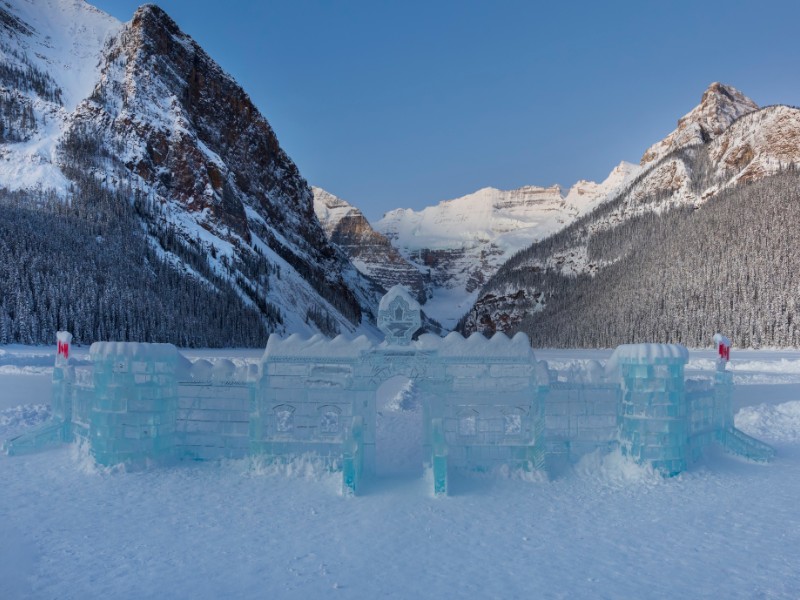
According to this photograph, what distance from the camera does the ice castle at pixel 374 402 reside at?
45.9 ft

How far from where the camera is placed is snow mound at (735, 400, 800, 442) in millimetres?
19359

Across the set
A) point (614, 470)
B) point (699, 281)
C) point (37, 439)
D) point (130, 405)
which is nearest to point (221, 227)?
point (699, 281)

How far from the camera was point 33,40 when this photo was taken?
16688 cm

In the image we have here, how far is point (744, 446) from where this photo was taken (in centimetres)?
1600

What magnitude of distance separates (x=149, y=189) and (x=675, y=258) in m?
107

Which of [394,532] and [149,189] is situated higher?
[149,189]

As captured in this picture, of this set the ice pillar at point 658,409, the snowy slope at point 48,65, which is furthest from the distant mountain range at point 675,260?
the snowy slope at point 48,65

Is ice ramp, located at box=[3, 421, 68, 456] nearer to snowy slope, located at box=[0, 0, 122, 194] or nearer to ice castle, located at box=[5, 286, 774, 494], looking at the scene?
ice castle, located at box=[5, 286, 774, 494]

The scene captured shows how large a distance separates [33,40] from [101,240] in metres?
107

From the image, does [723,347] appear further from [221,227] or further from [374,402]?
[221,227]

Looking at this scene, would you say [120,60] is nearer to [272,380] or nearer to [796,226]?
[796,226]

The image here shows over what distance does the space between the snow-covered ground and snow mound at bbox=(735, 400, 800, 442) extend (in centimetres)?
342

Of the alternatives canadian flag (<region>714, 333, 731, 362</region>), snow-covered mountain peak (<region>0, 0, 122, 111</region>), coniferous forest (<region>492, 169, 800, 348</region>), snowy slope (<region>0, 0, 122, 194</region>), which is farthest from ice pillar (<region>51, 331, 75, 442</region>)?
snow-covered mountain peak (<region>0, 0, 122, 111</region>)

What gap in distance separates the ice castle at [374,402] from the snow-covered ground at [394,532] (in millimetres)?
518
